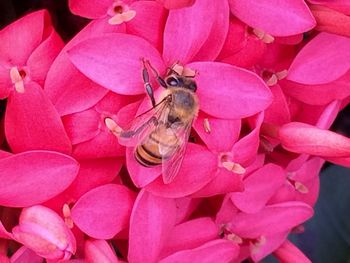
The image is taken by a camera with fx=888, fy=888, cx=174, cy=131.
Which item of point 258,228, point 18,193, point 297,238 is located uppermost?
point 18,193

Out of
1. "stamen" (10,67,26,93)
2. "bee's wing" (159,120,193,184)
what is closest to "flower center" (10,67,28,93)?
"stamen" (10,67,26,93)

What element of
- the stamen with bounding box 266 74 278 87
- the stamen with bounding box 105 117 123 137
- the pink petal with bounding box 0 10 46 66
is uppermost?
the pink petal with bounding box 0 10 46 66

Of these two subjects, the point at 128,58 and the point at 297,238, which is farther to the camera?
the point at 297,238

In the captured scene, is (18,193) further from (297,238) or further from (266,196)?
(297,238)

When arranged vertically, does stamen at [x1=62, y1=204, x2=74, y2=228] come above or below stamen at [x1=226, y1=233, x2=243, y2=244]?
above

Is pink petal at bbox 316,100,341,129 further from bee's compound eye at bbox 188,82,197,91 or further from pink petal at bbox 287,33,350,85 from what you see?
bee's compound eye at bbox 188,82,197,91

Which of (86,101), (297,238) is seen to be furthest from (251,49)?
(297,238)

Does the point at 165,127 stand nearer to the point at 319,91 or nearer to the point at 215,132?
the point at 215,132
